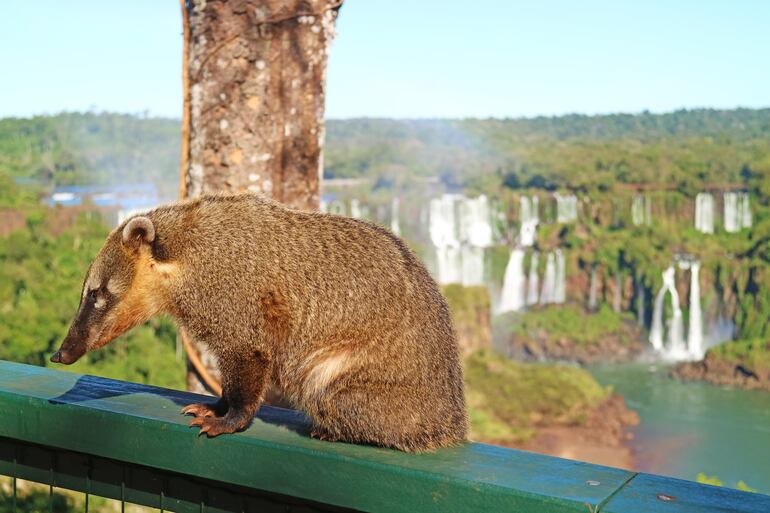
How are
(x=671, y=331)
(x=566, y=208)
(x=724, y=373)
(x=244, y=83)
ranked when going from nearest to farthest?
(x=244, y=83) < (x=724, y=373) < (x=671, y=331) < (x=566, y=208)

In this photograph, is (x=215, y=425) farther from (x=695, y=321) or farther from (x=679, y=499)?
(x=695, y=321)

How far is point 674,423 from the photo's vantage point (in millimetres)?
62688

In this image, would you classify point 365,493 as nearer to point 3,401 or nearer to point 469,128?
point 3,401

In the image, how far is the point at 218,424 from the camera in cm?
248

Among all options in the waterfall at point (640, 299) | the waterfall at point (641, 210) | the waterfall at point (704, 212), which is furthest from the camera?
the waterfall at point (641, 210)

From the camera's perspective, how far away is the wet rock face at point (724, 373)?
233 ft

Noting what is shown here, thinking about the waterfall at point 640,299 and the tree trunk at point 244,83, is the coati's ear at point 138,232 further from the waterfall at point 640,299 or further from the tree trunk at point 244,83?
the waterfall at point 640,299

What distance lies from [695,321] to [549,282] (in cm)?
1312

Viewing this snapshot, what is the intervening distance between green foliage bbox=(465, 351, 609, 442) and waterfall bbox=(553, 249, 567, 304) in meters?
18.3

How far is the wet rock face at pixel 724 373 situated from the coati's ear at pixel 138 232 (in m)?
72.4

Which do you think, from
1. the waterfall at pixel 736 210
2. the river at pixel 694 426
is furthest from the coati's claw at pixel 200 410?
the waterfall at pixel 736 210

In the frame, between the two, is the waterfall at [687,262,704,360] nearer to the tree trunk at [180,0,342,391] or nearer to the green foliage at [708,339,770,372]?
the green foliage at [708,339,770,372]

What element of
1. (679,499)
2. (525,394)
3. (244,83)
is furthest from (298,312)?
(525,394)

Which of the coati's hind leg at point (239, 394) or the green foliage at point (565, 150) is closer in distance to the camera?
the coati's hind leg at point (239, 394)
